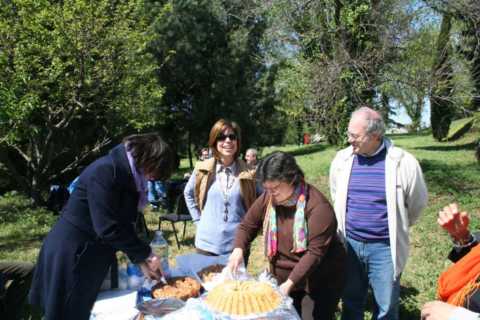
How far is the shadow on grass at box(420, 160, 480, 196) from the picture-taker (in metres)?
8.33

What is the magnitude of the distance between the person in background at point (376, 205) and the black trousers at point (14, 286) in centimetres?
251

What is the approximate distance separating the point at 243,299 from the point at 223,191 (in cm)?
117

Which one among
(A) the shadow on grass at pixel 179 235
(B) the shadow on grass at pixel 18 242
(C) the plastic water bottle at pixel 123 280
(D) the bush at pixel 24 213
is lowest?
(A) the shadow on grass at pixel 179 235

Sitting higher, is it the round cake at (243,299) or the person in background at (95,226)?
the person in background at (95,226)

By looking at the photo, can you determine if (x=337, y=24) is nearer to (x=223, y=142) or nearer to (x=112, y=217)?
(x=223, y=142)

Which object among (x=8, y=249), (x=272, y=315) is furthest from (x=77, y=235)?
(x=8, y=249)

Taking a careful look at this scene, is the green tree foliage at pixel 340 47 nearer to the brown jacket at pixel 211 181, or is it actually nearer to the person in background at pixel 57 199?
the person in background at pixel 57 199

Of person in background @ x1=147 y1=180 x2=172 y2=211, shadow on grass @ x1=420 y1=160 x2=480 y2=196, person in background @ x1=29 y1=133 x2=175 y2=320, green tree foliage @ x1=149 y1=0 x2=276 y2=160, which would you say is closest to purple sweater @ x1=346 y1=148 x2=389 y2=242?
person in background @ x1=29 y1=133 x2=175 y2=320

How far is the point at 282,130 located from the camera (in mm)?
23891

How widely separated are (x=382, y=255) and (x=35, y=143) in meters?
9.44

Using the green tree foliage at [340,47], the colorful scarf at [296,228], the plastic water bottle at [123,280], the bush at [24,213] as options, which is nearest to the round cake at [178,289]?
the plastic water bottle at [123,280]

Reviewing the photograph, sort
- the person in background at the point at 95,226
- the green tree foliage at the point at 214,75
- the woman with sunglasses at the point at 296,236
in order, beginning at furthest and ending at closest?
the green tree foliage at the point at 214,75, the woman with sunglasses at the point at 296,236, the person in background at the point at 95,226

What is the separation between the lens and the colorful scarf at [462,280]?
1709 mm

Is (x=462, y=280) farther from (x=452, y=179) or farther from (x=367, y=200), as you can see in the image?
(x=452, y=179)
